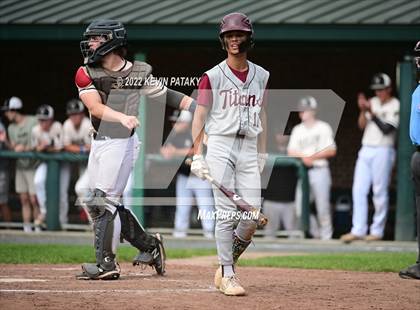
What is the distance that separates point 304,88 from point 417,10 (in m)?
3.28

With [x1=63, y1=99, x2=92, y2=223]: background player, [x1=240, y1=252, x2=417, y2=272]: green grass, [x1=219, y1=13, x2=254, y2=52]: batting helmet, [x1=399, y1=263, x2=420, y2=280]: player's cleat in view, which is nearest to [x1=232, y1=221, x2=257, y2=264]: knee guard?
[x1=219, y1=13, x2=254, y2=52]: batting helmet

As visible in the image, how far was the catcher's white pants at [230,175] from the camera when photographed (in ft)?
23.0

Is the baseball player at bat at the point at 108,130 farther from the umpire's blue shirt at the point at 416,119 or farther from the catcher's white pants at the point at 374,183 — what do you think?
the catcher's white pants at the point at 374,183

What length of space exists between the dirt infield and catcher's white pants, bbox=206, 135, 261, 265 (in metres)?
0.41

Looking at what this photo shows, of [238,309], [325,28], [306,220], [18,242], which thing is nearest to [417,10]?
[325,28]

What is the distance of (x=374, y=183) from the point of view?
42.0 feet

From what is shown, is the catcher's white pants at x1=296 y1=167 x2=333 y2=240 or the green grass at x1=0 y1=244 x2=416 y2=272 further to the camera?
the catcher's white pants at x1=296 y1=167 x2=333 y2=240

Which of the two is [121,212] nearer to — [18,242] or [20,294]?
[20,294]

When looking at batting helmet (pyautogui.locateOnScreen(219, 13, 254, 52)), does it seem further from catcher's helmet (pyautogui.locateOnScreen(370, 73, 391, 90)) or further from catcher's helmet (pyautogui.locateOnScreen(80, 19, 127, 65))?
catcher's helmet (pyautogui.locateOnScreen(370, 73, 391, 90))

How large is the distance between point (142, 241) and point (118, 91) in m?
1.21

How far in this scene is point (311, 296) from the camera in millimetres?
7047

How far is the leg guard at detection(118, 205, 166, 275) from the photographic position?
8.02 meters

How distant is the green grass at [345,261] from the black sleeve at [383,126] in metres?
1.94

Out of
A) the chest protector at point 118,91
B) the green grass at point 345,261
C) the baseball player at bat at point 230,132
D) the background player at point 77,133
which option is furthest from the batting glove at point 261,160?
the background player at point 77,133
